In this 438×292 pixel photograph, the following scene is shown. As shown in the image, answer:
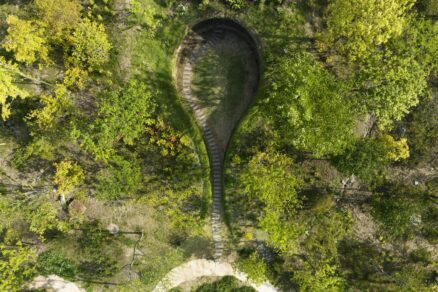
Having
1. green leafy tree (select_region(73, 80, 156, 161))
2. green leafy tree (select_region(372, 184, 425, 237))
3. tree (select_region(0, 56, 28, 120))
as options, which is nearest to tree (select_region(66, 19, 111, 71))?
green leafy tree (select_region(73, 80, 156, 161))

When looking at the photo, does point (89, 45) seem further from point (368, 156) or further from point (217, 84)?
point (368, 156)

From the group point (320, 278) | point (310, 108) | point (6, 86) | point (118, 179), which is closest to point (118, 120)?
point (118, 179)

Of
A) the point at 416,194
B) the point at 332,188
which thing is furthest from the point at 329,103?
the point at 416,194

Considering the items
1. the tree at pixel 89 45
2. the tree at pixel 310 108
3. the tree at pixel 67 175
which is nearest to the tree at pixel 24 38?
the tree at pixel 89 45

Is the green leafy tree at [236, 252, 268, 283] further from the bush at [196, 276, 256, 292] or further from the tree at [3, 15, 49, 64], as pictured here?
the tree at [3, 15, 49, 64]

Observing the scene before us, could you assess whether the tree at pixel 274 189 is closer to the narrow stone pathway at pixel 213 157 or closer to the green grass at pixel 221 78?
the narrow stone pathway at pixel 213 157
